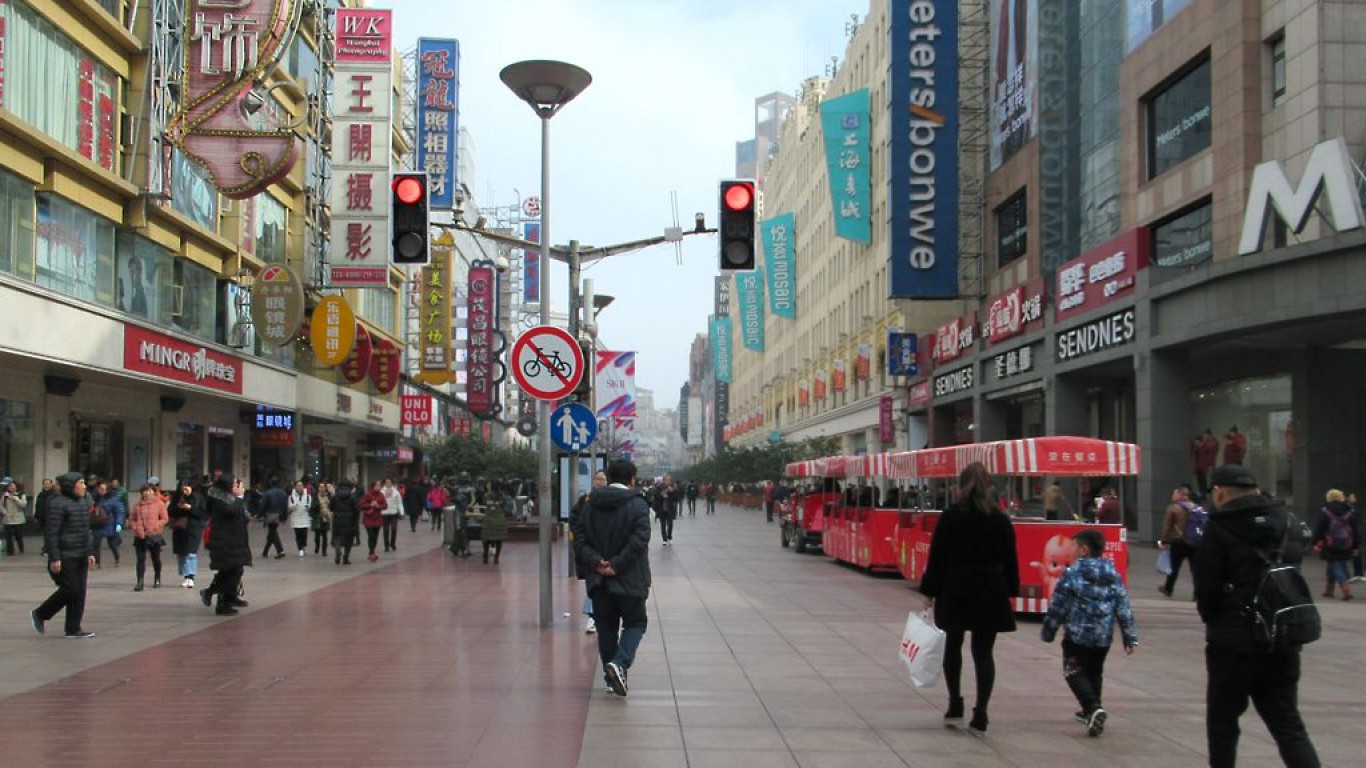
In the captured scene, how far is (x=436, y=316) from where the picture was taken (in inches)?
2108

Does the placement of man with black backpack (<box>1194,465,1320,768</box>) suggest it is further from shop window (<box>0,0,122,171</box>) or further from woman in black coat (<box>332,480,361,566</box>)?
shop window (<box>0,0,122,171</box>)

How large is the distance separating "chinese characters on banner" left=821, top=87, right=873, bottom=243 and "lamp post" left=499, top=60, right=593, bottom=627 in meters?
39.3

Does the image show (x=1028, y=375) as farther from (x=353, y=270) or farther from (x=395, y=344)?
(x=395, y=344)

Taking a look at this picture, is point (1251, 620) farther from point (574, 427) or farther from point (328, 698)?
point (574, 427)

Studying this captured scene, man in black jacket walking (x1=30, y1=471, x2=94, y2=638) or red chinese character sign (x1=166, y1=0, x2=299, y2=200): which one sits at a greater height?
red chinese character sign (x1=166, y1=0, x2=299, y2=200)

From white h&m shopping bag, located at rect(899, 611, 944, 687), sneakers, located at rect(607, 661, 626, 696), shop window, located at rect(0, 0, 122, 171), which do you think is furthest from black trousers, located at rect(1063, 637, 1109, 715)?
shop window, located at rect(0, 0, 122, 171)

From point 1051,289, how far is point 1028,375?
8.87 ft

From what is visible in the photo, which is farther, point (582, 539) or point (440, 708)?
point (582, 539)

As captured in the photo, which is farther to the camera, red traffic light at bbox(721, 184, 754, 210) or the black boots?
red traffic light at bbox(721, 184, 754, 210)

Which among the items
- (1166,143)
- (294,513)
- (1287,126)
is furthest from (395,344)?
(1287,126)

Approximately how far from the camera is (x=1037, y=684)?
1018cm

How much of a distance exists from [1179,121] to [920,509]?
46.0 feet

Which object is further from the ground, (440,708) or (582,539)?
(582,539)

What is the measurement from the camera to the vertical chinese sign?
38875 millimetres
